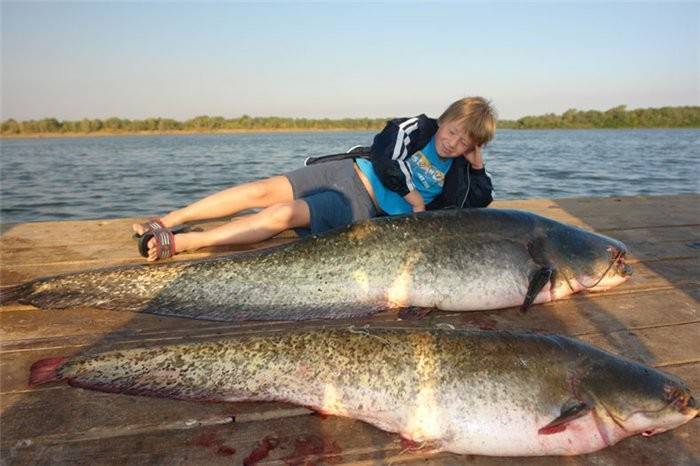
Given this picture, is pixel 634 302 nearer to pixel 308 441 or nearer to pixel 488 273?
pixel 488 273

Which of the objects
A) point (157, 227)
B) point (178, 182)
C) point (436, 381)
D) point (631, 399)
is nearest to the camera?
point (631, 399)

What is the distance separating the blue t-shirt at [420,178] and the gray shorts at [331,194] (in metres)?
0.18

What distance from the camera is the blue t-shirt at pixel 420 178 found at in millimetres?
5234

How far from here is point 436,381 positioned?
245 cm

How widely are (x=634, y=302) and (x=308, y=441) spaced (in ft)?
9.48

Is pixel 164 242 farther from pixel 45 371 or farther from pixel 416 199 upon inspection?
pixel 416 199

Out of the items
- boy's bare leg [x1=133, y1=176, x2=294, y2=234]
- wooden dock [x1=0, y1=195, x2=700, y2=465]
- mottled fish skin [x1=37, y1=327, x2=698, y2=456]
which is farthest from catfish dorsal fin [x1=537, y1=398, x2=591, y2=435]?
boy's bare leg [x1=133, y1=176, x2=294, y2=234]

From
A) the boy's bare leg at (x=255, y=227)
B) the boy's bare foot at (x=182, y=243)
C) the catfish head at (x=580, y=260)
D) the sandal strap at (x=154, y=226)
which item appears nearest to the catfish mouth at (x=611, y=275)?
the catfish head at (x=580, y=260)

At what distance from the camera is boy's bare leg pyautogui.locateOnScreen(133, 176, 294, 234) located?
5410mm

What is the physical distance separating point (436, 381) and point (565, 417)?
59cm

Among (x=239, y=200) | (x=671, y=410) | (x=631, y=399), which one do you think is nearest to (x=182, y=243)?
(x=239, y=200)

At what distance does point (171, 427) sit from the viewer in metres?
2.36

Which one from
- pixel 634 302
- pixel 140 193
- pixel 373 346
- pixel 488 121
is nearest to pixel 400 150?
pixel 488 121

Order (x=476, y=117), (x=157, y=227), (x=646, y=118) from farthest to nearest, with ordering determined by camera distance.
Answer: (x=646, y=118)
(x=157, y=227)
(x=476, y=117)
